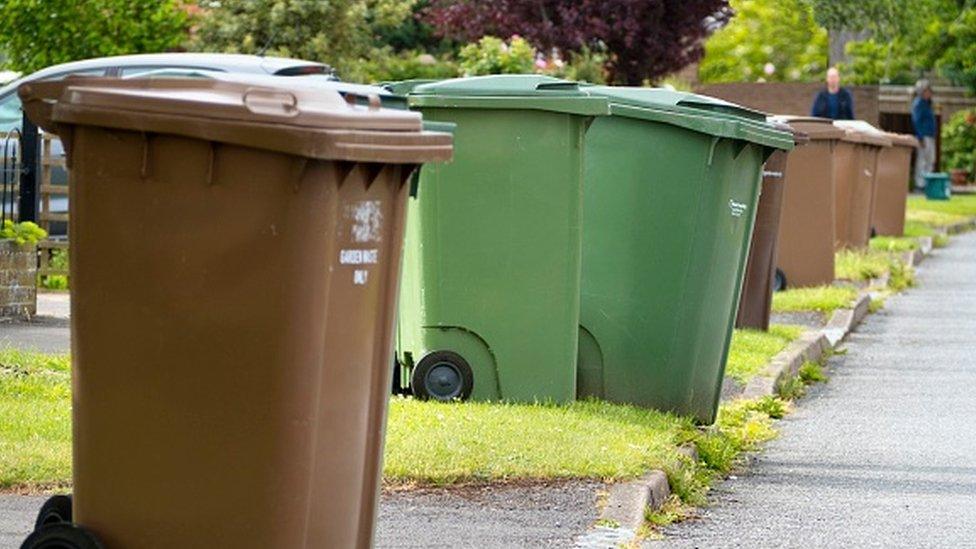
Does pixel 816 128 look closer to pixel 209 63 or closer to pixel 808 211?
pixel 808 211

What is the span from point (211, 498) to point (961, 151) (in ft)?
126

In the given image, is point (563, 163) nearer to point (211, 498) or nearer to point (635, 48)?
point (211, 498)

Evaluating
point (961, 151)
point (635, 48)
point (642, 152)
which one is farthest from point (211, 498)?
point (961, 151)

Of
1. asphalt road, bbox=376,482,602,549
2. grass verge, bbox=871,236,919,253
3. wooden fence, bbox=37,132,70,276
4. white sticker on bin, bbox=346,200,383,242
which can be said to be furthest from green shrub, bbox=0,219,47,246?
grass verge, bbox=871,236,919,253

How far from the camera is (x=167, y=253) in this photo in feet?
17.7

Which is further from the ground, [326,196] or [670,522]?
[326,196]

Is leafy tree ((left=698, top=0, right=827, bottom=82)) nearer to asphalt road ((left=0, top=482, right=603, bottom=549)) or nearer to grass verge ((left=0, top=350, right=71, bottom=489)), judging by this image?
grass verge ((left=0, top=350, right=71, bottom=489))

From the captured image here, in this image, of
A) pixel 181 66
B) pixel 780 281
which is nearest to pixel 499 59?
pixel 780 281

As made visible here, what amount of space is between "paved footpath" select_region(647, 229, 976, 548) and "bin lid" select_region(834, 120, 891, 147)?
518 cm

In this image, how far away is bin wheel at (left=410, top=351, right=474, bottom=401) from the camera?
9461mm

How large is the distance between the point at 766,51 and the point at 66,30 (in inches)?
1172

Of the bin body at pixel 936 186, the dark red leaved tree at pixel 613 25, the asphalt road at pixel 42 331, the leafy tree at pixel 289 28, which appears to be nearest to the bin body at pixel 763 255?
the asphalt road at pixel 42 331

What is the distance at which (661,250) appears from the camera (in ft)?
31.7

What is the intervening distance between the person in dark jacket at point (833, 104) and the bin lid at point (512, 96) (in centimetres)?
1774
